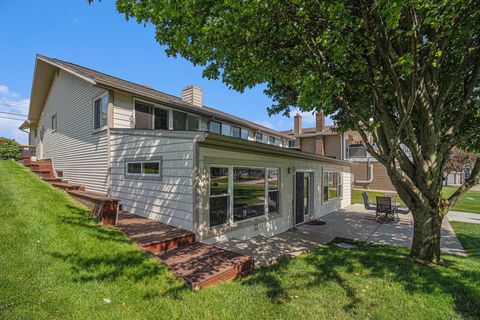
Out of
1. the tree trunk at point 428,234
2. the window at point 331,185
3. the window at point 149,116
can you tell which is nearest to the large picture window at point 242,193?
the tree trunk at point 428,234

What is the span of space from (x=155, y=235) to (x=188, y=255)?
1160mm

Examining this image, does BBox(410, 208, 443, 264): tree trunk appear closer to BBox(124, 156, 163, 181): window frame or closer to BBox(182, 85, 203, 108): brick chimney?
BBox(124, 156, 163, 181): window frame

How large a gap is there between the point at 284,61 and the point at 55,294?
20.2ft

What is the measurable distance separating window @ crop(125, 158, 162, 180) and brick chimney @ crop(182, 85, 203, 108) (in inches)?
281

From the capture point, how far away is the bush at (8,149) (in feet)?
67.1

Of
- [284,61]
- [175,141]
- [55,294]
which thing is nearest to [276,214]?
[175,141]

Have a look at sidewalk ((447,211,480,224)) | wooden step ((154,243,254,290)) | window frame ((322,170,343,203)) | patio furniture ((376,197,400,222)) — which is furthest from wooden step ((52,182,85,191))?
sidewalk ((447,211,480,224))

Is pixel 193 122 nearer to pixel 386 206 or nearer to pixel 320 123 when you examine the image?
pixel 386 206

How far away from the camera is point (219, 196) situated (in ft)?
23.0

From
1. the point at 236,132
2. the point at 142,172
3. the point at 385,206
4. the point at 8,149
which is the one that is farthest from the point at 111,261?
the point at 8,149

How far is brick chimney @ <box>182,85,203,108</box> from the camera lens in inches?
580

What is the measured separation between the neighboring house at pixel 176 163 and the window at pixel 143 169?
3cm

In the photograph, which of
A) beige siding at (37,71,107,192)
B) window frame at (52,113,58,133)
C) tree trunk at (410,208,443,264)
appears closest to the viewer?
tree trunk at (410,208,443,264)

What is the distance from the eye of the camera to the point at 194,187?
6.31 m
